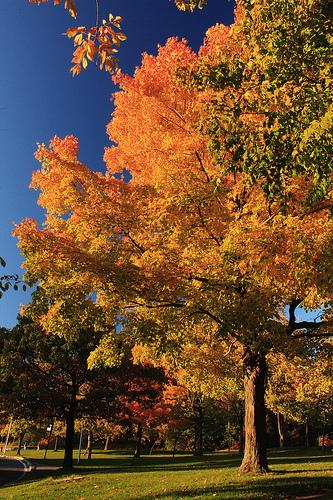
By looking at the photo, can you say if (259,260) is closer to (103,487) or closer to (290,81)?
(290,81)

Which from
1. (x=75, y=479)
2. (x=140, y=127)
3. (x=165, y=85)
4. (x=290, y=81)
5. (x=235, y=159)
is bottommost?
(x=75, y=479)

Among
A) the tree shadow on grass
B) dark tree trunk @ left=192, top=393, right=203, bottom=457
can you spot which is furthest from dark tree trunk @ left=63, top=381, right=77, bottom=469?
dark tree trunk @ left=192, top=393, right=203, bottom=457

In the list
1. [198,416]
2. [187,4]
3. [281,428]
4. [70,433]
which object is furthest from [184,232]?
[281,428]

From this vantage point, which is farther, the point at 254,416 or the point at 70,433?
the point at 70,433

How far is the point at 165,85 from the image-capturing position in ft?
40.9

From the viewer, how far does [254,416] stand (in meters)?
13.0

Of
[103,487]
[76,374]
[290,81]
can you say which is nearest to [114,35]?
[290,81]

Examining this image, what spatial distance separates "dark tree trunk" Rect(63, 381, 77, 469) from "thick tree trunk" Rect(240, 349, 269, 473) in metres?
12.7

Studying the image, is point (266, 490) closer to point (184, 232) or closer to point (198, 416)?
point (184, 232)

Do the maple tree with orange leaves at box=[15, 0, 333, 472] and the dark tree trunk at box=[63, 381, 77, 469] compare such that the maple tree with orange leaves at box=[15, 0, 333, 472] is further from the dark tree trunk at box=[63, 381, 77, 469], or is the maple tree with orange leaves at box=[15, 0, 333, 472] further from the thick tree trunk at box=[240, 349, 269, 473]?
the dark tree trunk at box=[63, 381, 77, 469]

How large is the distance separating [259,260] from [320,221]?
168 centimetres

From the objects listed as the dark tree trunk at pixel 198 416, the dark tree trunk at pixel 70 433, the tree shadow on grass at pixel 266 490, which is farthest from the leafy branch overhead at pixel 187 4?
the dark tree trunk at pixel 198 416

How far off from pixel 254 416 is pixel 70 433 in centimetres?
1363

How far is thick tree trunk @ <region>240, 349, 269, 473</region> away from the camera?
12609 millimetres
